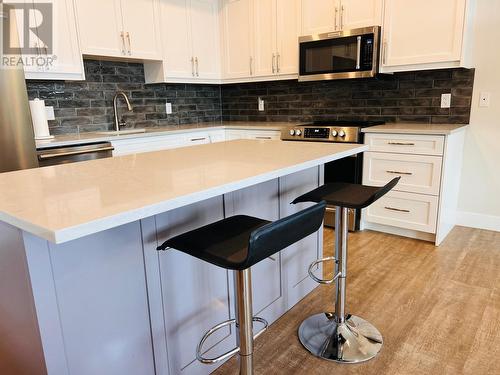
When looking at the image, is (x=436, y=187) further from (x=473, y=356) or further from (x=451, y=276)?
(x=473, y=356)

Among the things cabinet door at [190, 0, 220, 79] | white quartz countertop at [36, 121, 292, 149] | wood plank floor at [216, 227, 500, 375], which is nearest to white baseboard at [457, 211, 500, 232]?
wood plank floor at [216, 227, 500, 375]

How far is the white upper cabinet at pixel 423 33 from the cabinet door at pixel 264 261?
1.81m

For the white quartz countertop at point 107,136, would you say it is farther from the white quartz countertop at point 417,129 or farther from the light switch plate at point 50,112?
the white quartz countertop at point 417,129

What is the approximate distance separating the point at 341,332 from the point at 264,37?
116 inches

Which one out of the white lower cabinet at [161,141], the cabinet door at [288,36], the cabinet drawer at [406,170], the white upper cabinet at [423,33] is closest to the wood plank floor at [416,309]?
the cabinet drawer at [406,170]

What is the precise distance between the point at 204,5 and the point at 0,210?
3.57m

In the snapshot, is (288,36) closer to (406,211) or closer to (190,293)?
(406,211)

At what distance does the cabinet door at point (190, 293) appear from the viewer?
1.39m

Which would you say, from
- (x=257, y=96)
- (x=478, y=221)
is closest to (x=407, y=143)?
(x=478, y=221)

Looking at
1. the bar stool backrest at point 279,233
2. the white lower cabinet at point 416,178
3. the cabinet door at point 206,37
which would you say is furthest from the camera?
the cabinet door at point 206,37

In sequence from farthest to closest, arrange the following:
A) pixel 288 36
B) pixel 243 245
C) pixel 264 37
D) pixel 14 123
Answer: pixel 264 37 < pixel 288 36 < pixel 14 123 < pixel 243 245

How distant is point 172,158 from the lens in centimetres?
177

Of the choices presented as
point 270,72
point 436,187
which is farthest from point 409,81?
point 270,72

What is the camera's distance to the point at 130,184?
120 centimetres
